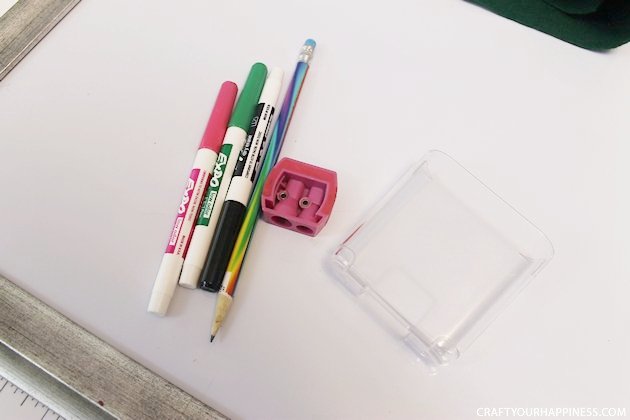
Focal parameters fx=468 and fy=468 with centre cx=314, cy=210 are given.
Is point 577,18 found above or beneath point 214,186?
above

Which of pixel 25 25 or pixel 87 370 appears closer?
pixel 87 370

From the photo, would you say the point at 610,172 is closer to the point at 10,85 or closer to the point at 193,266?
the point at 193,266

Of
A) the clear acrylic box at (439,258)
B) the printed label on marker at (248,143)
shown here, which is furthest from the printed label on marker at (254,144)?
the clear acrylic box at (439,258)

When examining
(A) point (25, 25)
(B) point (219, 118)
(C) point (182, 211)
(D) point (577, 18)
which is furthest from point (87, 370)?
(D) point (577, 18)

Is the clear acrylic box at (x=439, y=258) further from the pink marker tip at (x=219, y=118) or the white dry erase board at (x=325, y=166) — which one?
the pink marker tip at (x=219, y=118)

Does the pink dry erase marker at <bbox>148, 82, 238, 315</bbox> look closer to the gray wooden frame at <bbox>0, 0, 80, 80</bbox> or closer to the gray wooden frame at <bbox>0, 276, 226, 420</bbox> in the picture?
the gray wooden frame at <bbox>0, 276, 226, 420</bbox>

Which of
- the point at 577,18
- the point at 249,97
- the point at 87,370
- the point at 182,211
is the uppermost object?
the point at 577,18

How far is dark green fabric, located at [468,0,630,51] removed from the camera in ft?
1.87

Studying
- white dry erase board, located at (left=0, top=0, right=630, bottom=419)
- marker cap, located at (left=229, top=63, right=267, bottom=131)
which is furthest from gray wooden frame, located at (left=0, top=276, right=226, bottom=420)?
marker cap, located at (left=229, top=63, right=267, bottom=131)

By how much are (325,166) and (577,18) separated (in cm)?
38

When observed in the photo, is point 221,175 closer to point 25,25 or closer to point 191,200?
point 191,200

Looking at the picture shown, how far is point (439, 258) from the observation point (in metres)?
0.48

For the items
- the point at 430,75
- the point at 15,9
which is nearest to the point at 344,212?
the point at 430,75

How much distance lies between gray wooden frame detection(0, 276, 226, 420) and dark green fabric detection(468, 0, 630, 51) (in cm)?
59
